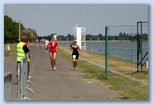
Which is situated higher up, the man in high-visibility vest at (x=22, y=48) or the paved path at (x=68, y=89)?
the man in high-visibility vest at (x=22, y=48)

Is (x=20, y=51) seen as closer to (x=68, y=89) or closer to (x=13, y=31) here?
(x=13, y=31)

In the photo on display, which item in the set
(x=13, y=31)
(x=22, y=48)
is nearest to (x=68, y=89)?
(x=22, y=48)

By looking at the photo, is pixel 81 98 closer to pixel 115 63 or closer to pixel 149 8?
pixel 149 8

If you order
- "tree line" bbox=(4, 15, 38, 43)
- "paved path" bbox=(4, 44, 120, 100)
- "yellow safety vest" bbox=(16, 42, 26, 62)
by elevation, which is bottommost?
"paved path" bbox=(4, 44, 120, 100)

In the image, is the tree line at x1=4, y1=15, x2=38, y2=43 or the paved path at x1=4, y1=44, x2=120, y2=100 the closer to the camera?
the paved path at x1=4, y1=44, x2=120, y2=100

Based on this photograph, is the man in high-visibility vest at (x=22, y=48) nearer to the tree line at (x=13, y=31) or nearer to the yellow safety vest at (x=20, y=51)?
the yellow safety vest at (x=20, y=51)

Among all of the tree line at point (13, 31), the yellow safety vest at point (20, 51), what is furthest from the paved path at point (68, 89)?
the tree line at point (13, 31)

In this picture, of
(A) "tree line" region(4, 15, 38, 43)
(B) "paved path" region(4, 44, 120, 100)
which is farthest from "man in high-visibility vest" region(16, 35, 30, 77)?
(B) "paved path" region(4, 44, 120, 100)

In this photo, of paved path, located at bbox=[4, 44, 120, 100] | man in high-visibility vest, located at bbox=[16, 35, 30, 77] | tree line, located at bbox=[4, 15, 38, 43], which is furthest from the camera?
tree line, located at bbox=[4, 15, 38, 43]

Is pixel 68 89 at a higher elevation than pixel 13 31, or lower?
lower

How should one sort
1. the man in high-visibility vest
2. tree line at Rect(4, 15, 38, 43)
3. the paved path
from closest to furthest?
the paved path → the man in high-visibility vest → tree line at Rect(4, 15, 38, 43)

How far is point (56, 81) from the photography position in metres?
16.4

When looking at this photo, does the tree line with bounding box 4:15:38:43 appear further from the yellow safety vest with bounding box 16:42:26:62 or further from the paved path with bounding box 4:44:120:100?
the paved path with bounding box 4:44:120:100

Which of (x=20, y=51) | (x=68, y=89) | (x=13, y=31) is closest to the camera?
(x=68, y=89)
